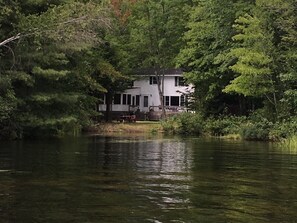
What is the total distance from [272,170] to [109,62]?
136ft

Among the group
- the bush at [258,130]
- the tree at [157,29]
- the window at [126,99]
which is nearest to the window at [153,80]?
the window at [126,99]

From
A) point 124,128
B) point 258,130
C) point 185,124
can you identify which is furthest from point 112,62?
point 258,130

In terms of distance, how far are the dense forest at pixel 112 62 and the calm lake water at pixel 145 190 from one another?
38.4 ft

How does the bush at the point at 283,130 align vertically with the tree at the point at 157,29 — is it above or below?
below

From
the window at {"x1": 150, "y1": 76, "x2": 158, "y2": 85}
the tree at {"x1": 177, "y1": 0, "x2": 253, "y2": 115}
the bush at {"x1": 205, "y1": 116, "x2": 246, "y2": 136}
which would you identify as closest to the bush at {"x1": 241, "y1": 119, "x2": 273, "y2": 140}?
the bush at {"x1": 205, "y1": 116, "x2": 246, "y2": 136}

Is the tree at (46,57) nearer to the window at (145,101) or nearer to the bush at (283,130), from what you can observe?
the bush at (283,130)

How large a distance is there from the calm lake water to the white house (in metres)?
50.7

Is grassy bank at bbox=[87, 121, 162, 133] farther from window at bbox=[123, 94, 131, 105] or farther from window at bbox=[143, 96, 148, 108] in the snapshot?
window at bbox=[143, 96, 148, 108]

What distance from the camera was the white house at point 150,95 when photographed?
72.1m

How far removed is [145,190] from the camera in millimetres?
12695

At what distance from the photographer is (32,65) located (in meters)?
33.2

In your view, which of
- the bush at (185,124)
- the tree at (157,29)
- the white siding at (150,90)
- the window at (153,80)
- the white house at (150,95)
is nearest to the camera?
the bush at (185,124)

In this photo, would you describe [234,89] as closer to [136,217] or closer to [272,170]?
[272,170]

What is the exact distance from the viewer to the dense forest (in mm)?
30906
